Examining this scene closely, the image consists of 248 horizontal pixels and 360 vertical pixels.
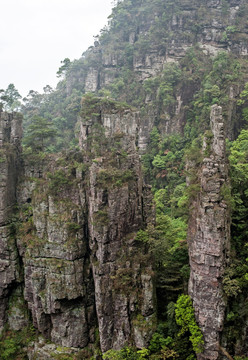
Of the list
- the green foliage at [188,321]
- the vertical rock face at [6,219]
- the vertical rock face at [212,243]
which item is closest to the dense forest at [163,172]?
the green foliage at [188,321]

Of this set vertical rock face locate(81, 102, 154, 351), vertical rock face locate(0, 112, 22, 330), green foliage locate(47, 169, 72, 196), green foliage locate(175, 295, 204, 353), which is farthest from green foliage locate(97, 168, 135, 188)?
vertical rock face locate(0, 112, 22, 330)

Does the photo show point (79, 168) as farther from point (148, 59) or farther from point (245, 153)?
point (148, 59)

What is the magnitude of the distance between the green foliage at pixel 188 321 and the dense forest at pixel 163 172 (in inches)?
2.3

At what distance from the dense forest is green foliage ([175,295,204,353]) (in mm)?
59

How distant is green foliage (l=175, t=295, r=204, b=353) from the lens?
1870 centimetres

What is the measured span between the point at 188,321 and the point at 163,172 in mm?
22579

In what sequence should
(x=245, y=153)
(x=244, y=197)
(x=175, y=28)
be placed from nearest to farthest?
(x=244, y=197) < (x=245, y=153) < (x=175, y=28)

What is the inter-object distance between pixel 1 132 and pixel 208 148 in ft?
62.3

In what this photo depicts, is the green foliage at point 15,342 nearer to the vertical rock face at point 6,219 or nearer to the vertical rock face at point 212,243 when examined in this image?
the vertical rock face at point 6,219

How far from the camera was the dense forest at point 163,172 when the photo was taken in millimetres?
19500

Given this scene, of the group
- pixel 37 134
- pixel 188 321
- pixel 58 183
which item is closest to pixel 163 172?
pixel 37 134

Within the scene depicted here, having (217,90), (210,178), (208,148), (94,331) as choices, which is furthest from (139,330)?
(217,90)

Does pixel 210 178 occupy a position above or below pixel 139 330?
above

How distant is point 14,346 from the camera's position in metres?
26.1
